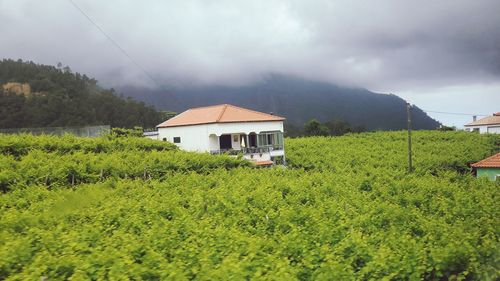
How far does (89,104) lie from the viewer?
171 ft

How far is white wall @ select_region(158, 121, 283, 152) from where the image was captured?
109 feet

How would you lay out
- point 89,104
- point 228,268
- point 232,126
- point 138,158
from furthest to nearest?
1. point 89,104
2. point 232,126
3. point 138,158
4. point 228,268

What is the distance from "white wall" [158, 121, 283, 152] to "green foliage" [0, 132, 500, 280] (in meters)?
14.4

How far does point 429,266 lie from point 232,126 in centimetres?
2810

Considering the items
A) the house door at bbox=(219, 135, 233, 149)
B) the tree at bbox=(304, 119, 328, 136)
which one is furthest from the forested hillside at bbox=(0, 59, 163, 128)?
the tree at bbox=(304, 119, 328, 136)

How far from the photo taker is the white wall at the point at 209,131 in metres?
33.3

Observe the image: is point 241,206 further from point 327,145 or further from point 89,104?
point 89,104

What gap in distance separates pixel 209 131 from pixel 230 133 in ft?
6.10

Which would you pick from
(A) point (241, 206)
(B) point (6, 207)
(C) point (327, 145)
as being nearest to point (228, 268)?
(A) point (241, 206)

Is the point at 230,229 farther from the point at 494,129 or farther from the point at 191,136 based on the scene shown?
the point at 494,129

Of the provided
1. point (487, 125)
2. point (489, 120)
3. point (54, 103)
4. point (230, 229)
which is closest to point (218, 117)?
point (54, 103)

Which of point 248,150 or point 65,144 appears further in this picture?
point 248,150

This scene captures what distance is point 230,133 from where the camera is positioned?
34.0 m

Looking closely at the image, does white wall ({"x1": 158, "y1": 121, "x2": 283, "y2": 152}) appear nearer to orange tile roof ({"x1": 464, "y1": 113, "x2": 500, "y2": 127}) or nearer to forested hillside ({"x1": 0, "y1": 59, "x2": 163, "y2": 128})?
forested hillside ({"x1": 0, "y1": 59, "x2": 163, "y2": 128})
